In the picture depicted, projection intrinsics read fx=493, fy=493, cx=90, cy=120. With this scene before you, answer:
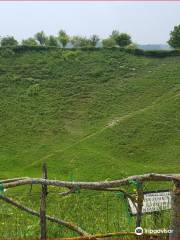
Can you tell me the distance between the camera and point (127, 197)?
490 centimetres

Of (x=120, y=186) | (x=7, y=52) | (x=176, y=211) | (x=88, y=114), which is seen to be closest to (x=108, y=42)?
(x=7, y=52)

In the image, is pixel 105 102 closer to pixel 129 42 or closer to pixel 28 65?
pixel 28 65

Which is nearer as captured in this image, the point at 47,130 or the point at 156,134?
the point at 156,134

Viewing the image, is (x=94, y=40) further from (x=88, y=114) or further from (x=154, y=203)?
(x=154, y=203)

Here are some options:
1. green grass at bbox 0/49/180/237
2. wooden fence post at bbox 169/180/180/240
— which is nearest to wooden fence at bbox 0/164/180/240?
wooden fence post at bbox 169/180/180/240

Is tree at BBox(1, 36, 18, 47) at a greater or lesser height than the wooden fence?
greater

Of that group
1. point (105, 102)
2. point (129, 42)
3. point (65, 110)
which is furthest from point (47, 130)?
point (129, 42)

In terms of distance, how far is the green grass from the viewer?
16406 mm

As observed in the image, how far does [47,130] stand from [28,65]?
798 centimetres

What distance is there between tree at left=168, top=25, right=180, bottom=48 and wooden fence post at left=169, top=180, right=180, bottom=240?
2848 centimetres

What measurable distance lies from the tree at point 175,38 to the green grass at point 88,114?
120 inches

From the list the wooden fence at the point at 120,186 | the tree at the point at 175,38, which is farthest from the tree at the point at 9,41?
the wooden fence at the point at 120,186

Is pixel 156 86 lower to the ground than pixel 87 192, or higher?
higher

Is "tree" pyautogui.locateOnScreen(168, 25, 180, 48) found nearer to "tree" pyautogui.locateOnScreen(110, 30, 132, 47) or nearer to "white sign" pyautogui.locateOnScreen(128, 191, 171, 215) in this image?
"tree" pyautogui.locateOnScreen(110, 30, 132, 47)
